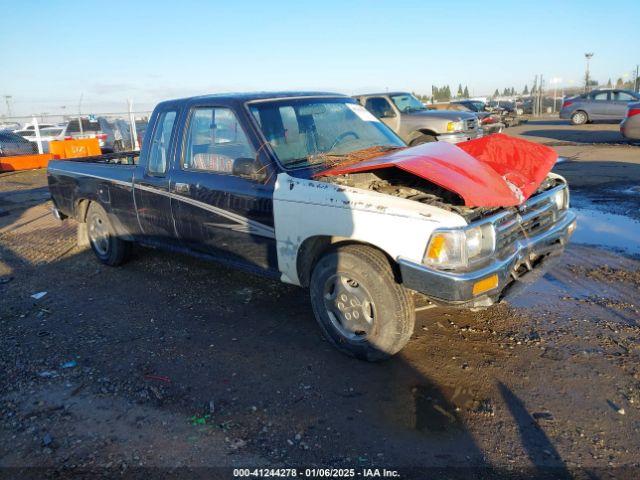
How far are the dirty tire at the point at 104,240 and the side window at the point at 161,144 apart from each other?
126cm

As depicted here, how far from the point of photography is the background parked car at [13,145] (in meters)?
17.0

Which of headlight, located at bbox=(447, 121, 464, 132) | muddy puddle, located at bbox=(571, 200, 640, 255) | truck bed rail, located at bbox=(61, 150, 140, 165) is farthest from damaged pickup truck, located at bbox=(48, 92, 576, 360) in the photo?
headlight, located at bbox=(447, 121, 464, 132)

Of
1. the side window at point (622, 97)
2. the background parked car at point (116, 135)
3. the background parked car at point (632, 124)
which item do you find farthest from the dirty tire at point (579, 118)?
the background parked car at point (116, 135)

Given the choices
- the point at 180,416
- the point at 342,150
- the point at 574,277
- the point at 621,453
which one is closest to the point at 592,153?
the point at 574,277

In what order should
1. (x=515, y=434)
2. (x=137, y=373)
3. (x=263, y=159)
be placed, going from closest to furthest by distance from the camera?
(x=515, y=434)
(x=137, y=373)
(x=263, y=159)

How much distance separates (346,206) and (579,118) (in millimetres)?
26270

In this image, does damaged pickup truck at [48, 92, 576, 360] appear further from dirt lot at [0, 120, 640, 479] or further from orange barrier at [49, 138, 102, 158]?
orange barrier at [49, 138, 102, 158]

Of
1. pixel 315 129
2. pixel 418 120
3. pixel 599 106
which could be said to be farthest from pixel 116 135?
pixel 599 106

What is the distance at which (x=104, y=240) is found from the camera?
6086 mm

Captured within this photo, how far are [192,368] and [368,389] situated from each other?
1.33 m

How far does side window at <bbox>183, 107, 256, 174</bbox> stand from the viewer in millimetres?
4180

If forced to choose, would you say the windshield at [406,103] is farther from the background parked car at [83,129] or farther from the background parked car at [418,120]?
the background parked car at [83,129]

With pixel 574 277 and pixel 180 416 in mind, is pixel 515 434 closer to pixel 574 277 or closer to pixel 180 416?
pixel 180 416

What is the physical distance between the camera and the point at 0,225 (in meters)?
8.82
